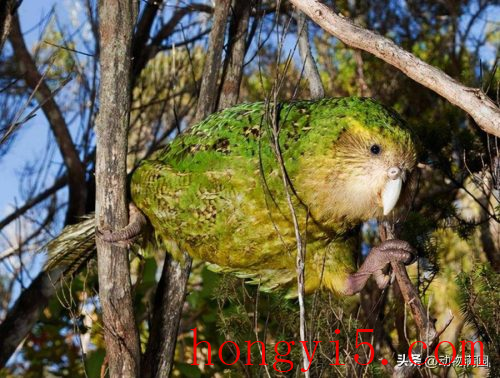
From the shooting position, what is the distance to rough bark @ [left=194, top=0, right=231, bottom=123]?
298 centimetres

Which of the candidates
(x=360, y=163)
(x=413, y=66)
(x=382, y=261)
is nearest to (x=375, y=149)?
(x=360, y=163)

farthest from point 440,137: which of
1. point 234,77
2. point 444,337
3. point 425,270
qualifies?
point 444,337

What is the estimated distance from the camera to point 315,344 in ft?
7.89

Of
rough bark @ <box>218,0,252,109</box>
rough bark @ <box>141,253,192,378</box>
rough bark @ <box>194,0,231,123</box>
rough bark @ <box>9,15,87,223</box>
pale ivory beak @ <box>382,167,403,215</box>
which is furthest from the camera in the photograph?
rough bark @ <box>9,15,87,223</box>

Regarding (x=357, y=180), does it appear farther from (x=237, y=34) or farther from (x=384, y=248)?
(x=237, y=34)

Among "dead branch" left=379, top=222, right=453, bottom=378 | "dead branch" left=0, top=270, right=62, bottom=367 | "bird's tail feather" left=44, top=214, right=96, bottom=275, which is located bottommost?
"dead branch" left=379, top=222, right=453, bottom=378

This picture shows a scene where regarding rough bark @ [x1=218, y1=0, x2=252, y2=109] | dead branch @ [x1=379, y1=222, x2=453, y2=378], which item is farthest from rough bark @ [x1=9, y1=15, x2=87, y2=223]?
dead branch @ [x1=379, y1=222, x2=453, y2=378]

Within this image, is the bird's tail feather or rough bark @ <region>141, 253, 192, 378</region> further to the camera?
rough bark @ <region>141, 253, 192, 378</region>

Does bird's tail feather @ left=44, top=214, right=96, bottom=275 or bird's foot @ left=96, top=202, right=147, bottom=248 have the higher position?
bird's tail feather @ left=44, top=214, right=96, bottom=275

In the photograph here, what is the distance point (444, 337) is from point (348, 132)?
10.8ft

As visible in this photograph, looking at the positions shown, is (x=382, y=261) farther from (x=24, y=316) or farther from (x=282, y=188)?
(x=24, y=316)

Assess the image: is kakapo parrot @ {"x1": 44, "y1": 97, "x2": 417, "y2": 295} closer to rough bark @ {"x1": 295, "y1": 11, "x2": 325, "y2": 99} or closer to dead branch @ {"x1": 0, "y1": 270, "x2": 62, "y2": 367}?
rough bark @ {"x1": 295, "y1": 11, "x2": 325, "y2": 99}

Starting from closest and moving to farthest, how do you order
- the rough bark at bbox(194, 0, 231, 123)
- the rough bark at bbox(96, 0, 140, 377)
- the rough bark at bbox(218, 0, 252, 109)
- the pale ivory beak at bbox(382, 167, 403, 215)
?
the pale ivory beak at bbox(382, 167, 403, 215)
the rough bark at bbox(96, 0, 140, 377)
the rough bark at bbox(194, 0, 231, 123)
the rough bark at bbox(218, 0, 252, 109)

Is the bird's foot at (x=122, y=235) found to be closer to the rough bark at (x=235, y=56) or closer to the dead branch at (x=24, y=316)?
the rough bark at (x=235, y=56)
